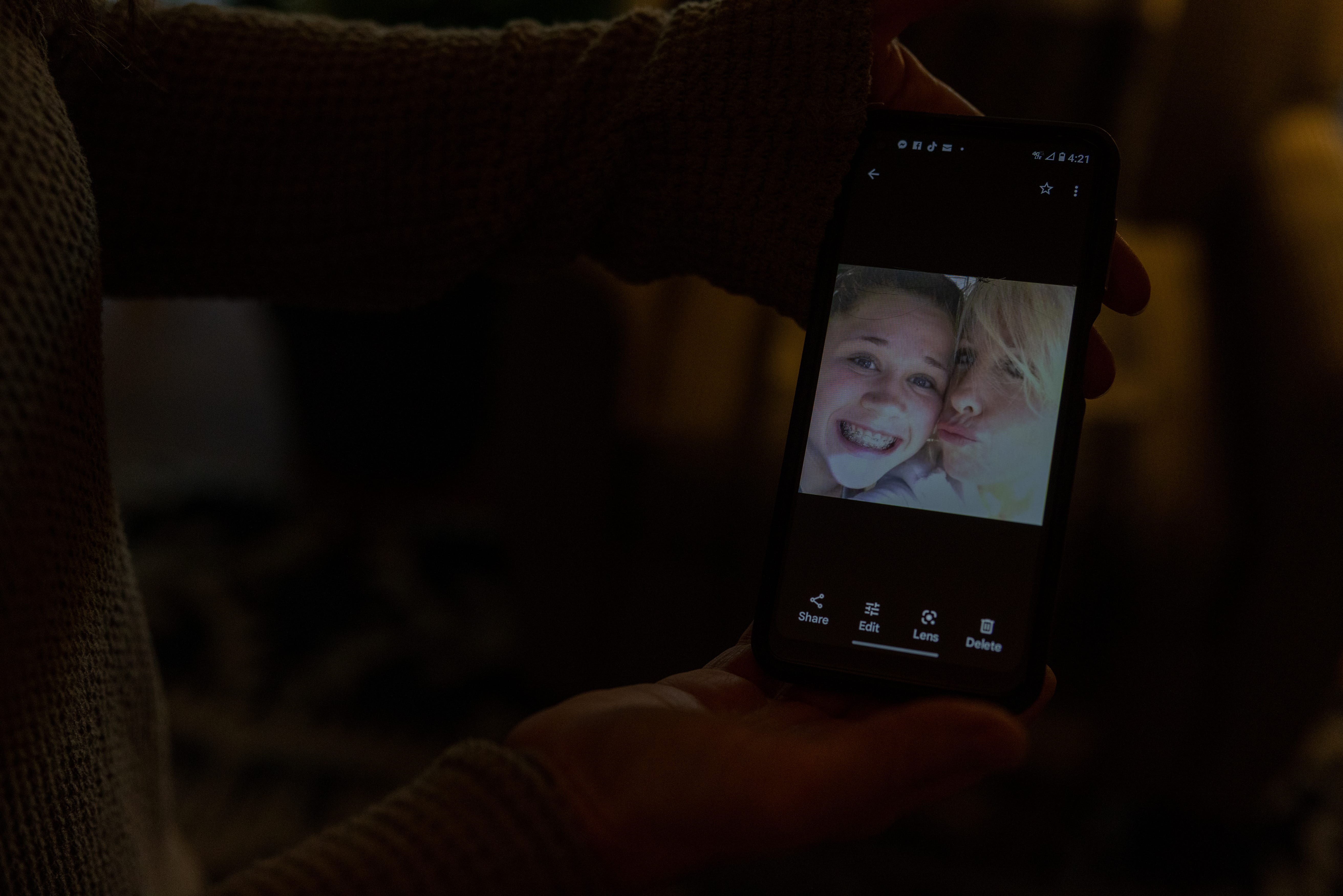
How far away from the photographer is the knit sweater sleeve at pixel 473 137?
1.59ft

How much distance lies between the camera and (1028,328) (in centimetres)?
48

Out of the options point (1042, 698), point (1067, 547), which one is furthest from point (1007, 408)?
point (1067, 547)

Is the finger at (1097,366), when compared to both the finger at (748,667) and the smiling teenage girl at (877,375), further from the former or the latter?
the finger at (748,667)

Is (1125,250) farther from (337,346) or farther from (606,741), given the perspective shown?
(337,346)

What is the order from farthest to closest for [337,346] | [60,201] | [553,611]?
[337,346] < [553,611] < [60,201]

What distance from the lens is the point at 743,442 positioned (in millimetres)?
937

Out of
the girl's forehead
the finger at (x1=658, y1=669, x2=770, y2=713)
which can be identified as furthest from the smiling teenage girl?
the finger at (x1=658, y1=669, x2=770, y2=713)

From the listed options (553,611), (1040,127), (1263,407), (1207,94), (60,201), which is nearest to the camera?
(60,201)

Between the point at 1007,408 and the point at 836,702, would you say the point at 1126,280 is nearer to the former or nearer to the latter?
the point at 1007,408

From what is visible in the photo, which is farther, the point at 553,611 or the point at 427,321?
the point at 427,321

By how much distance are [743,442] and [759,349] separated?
0.12 metres

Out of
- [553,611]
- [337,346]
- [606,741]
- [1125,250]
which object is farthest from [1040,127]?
[337,346]

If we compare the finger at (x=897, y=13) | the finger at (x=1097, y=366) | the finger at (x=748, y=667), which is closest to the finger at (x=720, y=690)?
the finger at (x=748, y=667)

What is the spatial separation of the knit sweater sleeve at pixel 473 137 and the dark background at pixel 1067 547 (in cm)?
36
